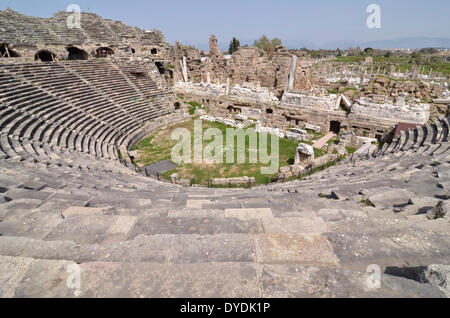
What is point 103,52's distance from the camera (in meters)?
28.4

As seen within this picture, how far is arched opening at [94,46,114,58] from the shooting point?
27962 mm

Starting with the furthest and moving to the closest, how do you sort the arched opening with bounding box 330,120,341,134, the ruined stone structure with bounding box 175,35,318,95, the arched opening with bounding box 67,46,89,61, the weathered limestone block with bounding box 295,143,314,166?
1. the arched opening with bounding box 67,46,89,61
2. the ruined stone structure with bounding box 175,35,318,95
3. the arched opening with bounding box 330,120,341,134
4. the weathered limestone block with bounding box 295,143,314,166

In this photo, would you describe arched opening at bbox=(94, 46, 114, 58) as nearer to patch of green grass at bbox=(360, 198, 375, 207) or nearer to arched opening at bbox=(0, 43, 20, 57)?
arched opening at bbox=(0, 43, 20, 57)

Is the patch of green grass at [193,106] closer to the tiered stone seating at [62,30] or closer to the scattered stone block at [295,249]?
the tiered stone seating at [62,30]

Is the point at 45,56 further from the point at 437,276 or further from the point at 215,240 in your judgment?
the point at 437,276

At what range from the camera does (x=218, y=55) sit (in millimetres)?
29734

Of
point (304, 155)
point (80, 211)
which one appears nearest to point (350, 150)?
point (304, 155)

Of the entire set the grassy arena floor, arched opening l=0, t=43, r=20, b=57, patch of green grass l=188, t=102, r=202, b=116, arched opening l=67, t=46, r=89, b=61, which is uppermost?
arched opening l=67, t=46, r=89, b=61

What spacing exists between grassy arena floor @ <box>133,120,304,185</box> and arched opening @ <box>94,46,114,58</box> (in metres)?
16.2

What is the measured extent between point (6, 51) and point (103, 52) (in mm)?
9396

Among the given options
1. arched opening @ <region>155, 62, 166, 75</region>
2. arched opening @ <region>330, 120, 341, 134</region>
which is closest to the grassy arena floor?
arched opening @ <region>330, 120, 341, 134</region>
